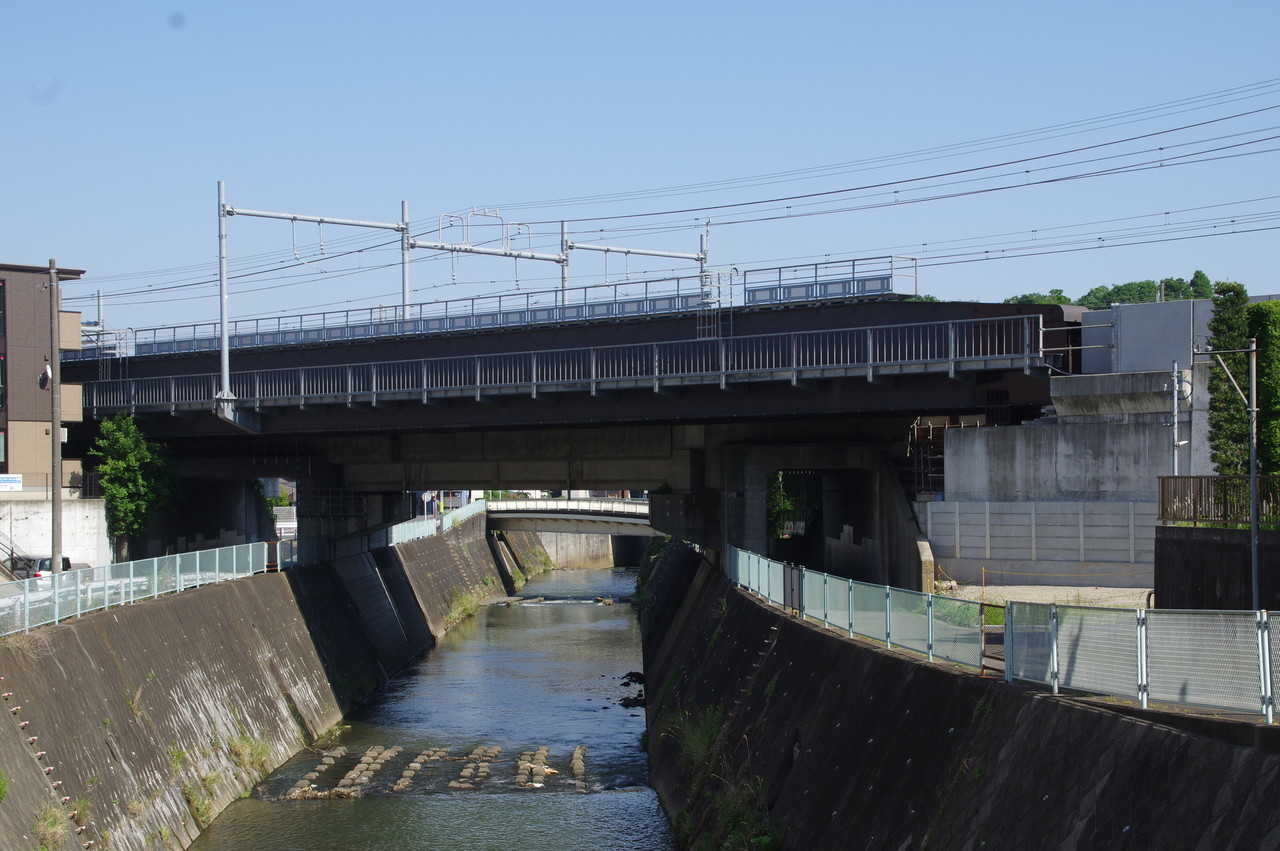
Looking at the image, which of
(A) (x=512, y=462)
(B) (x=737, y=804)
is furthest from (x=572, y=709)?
(B) (x=737, y=804)

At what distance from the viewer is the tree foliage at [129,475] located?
48.2 m

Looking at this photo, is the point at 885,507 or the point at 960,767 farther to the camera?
the point at 885,507

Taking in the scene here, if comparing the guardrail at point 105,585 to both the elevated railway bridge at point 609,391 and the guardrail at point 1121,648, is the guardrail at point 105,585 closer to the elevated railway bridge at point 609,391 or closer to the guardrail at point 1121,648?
the elevated railway bridge at point 609,391

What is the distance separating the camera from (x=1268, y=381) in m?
27.3

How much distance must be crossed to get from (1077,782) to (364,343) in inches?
1404

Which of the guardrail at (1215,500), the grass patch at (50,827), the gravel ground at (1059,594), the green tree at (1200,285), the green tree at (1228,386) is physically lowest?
the grass patch at (50,827)

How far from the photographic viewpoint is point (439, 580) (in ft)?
227

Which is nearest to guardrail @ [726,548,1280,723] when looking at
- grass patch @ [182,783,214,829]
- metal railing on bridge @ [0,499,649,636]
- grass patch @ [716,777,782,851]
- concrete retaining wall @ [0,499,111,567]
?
grass patch @ [716,777,782,851]

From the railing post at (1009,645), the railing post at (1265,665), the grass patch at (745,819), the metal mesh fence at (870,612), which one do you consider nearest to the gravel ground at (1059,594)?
the metal mesh fence at (870,612)

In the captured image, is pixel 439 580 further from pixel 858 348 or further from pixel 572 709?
pixel 858 348

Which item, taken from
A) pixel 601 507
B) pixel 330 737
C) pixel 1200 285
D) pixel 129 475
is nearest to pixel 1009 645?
pixel 330 737

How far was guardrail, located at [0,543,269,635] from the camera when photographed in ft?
81.9

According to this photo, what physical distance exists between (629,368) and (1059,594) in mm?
14878

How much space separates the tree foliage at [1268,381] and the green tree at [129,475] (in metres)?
39.8
